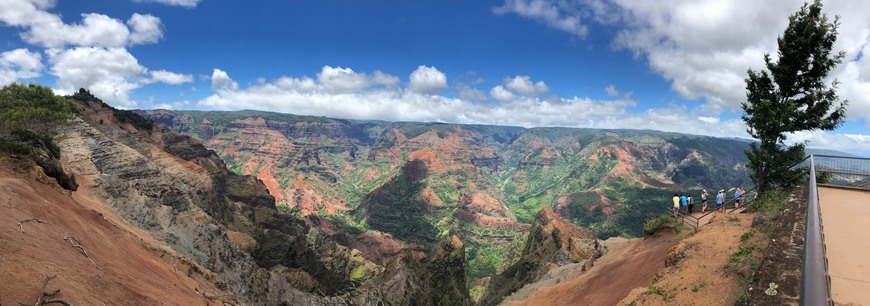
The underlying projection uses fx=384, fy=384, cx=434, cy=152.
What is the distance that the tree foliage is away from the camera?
49031 millimetres

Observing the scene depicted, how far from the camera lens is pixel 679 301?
1338cm

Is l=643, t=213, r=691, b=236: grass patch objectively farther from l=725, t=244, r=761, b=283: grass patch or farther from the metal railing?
l=725, t=244, r=761, b=283: grass patch

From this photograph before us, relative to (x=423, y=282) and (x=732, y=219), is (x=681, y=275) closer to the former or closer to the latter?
(x=732, y=219)

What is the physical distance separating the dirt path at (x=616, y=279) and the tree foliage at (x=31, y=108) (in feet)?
207

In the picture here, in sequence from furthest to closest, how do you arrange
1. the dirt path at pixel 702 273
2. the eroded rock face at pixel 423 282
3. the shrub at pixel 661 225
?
the eroded rock face at pixel 423 282, the shrub at pixel 661 225, the dirt path at pixel 702 273

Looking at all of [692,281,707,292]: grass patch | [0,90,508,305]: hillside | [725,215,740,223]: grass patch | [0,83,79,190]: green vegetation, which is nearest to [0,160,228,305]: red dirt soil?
[0,90,508,305]: hillside

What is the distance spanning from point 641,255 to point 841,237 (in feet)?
56.9

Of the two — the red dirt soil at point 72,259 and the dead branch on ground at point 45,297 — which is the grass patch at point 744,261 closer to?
the dead branch on ground at point 45,297

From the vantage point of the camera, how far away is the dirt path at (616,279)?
21.1 metres

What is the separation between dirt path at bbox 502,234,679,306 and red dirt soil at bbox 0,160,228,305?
22.0 m

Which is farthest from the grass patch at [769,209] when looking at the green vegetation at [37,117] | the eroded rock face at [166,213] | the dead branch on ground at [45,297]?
the green vegetation at [37,117]

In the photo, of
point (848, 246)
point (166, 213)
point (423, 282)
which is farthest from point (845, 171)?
point (423, 282)

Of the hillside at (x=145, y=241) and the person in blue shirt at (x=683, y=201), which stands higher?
the person in blue shirt at (x=683, y=201)

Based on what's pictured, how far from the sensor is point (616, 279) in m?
24.3
